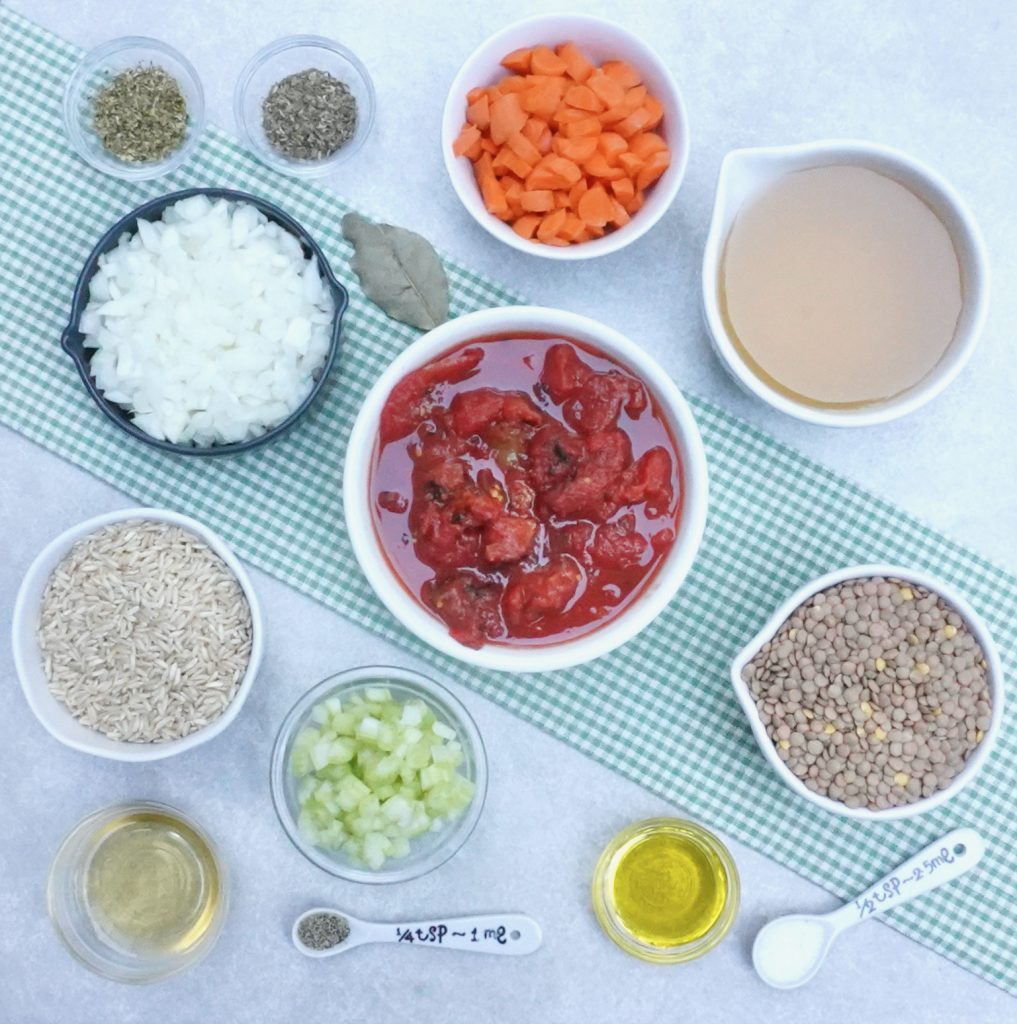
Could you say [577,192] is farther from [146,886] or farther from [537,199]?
[146,886]

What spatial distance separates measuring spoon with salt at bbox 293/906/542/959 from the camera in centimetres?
276

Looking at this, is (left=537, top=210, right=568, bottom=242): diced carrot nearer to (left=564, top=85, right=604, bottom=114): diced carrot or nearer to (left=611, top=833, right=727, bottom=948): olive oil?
(left=564, top=85, right=604, bottom=114): diced carrot

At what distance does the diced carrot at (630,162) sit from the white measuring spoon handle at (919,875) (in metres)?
1.74

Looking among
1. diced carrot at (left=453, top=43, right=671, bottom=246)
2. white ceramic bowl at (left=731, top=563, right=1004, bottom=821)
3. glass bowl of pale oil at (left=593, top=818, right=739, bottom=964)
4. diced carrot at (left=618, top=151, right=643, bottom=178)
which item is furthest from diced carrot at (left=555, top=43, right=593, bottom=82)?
glass bowl of pale oil at (left=593, top=818, right=739, bottom=964)

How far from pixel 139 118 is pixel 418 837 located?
1834 mm

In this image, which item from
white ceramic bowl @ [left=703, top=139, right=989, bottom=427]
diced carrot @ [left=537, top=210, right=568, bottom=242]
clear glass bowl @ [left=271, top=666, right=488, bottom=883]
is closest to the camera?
white ceramic bowl @ [left=703, top=139, right=989, bottom=427]

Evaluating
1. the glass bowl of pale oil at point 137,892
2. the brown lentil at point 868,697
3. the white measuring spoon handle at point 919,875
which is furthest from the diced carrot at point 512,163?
the white measuring spoon handle at point 919,875

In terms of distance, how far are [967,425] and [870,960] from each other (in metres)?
1.34

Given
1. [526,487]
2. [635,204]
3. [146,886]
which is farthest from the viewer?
[146,886]

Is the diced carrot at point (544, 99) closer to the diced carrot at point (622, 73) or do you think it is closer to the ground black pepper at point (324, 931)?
the diced carrot at point (622, 73)

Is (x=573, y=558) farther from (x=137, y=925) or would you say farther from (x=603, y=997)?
(x=137, y=925)

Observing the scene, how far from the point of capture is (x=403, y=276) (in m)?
2.70

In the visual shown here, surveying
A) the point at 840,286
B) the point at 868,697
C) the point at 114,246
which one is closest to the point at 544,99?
the point at 840,286

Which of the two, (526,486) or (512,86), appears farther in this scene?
Answer: (512,86)
